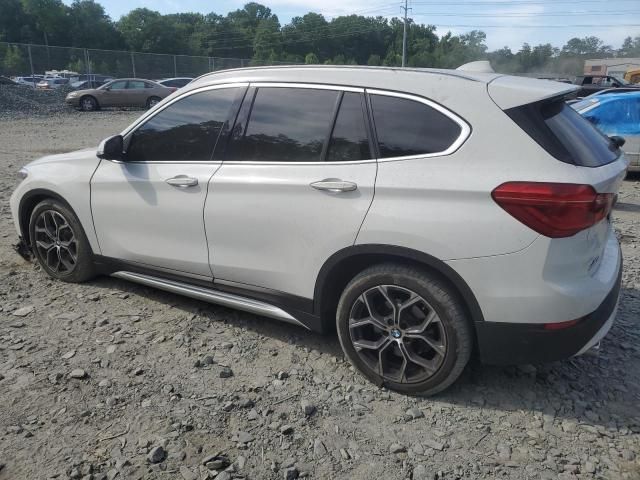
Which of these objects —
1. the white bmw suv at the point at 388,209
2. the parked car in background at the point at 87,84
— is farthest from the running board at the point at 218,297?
the parked car in background at the point at 87,84

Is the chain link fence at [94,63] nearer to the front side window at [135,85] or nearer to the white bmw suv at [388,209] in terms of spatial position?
the front side window at [135,85]

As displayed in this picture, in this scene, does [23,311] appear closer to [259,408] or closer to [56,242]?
[56,242]

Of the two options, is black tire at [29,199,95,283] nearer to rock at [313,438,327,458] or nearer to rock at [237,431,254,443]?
rock at [237,431,254,443]

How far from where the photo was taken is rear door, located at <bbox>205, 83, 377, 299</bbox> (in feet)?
9.93

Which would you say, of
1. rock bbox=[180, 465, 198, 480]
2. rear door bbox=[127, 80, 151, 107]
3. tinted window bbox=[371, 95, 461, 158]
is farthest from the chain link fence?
rock bbox=[180, 465, 198, 480]

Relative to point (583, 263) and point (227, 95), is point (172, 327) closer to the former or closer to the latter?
point (227, 95)

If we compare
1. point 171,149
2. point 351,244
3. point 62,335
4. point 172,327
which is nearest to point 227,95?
point 171,149

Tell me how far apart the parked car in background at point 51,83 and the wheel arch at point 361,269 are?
31.3 m

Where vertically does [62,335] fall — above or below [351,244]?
below

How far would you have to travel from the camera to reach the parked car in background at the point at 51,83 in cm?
2989

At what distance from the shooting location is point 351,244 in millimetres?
2965

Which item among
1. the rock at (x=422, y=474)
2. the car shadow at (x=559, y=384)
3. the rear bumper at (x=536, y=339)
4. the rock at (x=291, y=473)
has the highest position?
the rear bumper at (x=536, y=339)

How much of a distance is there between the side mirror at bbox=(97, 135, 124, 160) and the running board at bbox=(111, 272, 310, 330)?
891mm

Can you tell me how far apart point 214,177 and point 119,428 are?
1.59 m
